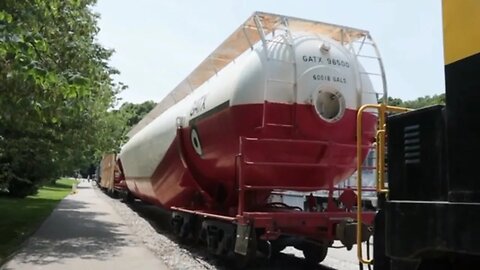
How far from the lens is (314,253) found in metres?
9.77

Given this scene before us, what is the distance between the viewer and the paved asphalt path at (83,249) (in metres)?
9.59

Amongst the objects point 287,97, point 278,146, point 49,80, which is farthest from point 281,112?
point 49,80

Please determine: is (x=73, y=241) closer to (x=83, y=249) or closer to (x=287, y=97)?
(x=83, y=249)

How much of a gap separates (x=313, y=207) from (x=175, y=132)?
11.7 feet

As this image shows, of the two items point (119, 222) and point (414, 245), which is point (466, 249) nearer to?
point (414, 245)

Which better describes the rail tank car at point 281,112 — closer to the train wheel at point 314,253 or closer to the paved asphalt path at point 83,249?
the train wheel at point 314,253

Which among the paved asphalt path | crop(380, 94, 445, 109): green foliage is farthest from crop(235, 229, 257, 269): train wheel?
crop(380, 94, 445, 109): green foliage

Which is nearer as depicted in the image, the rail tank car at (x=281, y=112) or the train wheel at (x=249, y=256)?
the train wheel at (x=249, y=256)

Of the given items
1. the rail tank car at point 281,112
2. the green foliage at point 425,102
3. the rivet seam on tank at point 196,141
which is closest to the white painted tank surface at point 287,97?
the rail tank car at point 281,112

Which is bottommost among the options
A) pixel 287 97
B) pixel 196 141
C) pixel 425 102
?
pixel 196 141

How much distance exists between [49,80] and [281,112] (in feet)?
11.2

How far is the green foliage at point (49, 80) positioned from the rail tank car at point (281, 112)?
2.29 meters

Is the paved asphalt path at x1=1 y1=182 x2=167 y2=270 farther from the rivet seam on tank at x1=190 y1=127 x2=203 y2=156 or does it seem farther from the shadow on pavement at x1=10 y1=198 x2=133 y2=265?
the rivet seam on tank at x1=190 y1=127 x2=203 y2=156

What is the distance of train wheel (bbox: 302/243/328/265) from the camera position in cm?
958
